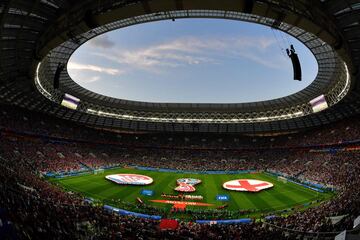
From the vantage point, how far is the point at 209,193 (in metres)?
48.1

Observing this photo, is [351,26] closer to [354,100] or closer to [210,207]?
[210,207]

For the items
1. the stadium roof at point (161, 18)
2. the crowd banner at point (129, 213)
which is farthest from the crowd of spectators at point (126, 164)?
the stadium roof at point (161, 18)

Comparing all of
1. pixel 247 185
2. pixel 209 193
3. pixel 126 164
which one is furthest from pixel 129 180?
pixel 126 164

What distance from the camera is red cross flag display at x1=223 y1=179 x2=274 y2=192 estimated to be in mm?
49066

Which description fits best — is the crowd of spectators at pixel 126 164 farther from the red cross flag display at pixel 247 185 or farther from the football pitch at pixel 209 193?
the red cross flag display at pixel 247 185

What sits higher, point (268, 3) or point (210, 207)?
point (268, 3)

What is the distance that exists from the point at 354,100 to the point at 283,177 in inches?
730

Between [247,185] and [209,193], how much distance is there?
756cm

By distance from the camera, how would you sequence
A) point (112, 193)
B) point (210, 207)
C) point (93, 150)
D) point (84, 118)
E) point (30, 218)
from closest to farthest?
1. point (30, 218)
2. point (210, 207)
3. point (112, 193)
4. point (93, 150)
5. point (84, 118)

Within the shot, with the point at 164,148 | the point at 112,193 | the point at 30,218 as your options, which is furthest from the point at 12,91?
the point at 30,218

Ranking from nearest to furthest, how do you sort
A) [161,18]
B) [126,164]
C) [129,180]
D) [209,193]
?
1. [161,18]
2. [209,193]
3. [129,180]
4. [126,164]

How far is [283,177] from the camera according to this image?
2270 inches

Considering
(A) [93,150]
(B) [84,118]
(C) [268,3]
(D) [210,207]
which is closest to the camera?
(C) [268,3]

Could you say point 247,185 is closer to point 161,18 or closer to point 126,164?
point 161,18
